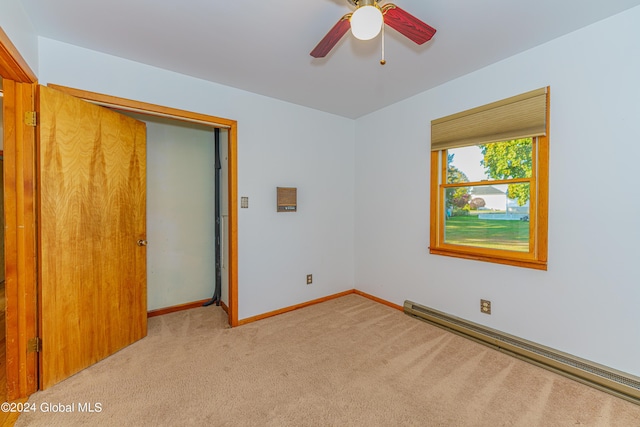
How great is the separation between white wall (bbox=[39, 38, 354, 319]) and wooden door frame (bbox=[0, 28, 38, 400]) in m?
0.34

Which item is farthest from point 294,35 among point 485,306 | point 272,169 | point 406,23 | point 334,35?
point 485,306

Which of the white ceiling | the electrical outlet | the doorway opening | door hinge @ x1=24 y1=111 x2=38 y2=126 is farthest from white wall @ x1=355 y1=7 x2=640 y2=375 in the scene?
door hinge @ x1=24 y1=111 x2=38 y2=126

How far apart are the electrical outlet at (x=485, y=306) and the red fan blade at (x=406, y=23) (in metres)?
2.24

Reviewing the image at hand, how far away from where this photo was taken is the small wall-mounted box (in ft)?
10.3

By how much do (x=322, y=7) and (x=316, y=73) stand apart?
831mm

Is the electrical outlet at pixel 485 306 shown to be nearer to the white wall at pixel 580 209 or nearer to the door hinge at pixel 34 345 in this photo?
the white wall at pixel 580 209

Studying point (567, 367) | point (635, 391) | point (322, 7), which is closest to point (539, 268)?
point (567, 367)

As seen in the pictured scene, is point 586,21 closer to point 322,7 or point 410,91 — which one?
point 410,91

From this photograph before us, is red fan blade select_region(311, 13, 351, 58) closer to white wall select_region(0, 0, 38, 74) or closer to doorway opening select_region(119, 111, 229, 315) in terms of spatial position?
white wall select_region(0, 0, 38, 74)

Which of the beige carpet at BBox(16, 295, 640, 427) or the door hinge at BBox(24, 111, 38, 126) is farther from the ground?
the door hinge at BBox(24, 111, 38, 126)

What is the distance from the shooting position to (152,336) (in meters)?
2.62

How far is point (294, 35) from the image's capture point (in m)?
1.96

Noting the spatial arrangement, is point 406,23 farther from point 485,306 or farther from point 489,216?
point 485,306

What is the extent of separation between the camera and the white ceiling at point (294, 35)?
170cm
